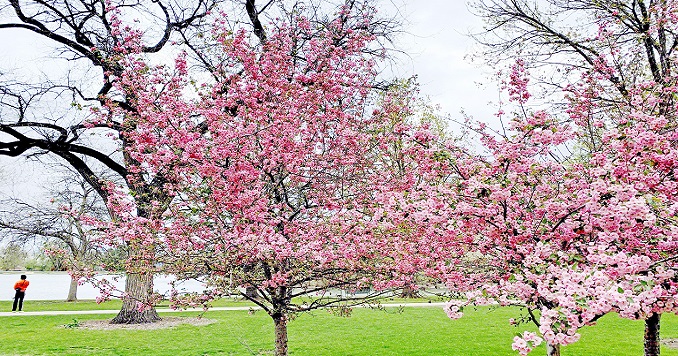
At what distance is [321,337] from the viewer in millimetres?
10719

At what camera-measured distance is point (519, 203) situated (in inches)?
183

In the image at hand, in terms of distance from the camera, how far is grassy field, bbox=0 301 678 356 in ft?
29.6

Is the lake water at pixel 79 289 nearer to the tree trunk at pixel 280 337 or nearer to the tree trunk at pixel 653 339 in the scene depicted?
the tree trunk at pixel 280 337

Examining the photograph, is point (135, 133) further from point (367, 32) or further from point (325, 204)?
point (367, 32)

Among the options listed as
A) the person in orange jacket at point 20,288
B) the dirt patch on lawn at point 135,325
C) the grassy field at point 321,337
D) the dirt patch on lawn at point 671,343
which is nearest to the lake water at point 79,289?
the dirt patch on lawn at point 135,325

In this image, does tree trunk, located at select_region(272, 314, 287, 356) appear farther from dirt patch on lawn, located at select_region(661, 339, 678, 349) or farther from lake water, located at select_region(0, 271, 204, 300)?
dirt patch on lawn, located at select_region(661, 339, 678, 349)

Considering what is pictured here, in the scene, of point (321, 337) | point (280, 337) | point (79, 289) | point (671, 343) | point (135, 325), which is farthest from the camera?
point (79, 289)

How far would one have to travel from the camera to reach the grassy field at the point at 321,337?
901 centimetres

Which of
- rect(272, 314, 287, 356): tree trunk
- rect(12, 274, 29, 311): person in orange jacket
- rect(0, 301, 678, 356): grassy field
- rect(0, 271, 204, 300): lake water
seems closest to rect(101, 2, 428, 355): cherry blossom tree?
rect(272, 314, 287, 356): tree trunk

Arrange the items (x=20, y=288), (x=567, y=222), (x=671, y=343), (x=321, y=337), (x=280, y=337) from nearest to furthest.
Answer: (x=567, y=222) < (x=280, y=337) < (x=671, y=343) < (x=321, y=337) < (x=20, y=288)

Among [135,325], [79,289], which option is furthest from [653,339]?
[79,289]

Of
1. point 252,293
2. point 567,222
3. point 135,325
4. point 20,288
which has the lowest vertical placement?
point 135,325

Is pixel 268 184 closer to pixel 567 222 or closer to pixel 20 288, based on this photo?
pixel 567 222

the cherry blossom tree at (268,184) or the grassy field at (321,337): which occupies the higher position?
the cherry blossom tree at (268,184)
